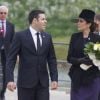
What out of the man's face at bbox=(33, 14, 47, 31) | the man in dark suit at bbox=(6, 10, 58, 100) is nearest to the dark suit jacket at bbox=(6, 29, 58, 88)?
the man in dark suit at bbox=(6, 10, 58, 100)

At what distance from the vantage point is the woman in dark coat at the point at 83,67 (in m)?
7.77

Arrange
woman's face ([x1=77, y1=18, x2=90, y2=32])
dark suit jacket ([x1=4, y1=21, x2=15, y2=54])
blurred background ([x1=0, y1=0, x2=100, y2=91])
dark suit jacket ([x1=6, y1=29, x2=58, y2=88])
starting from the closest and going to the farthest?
dark suit jacket ([x1=6, y1=29, x2=58, y2=88]) < woman's face ([x1=77, y1=18, x2=90, y2=32]) < dark suit jacket ([x1=4, y1=21, x2=15, y2=54]) < blurred background ([x1=0, y1=0, x2=100, y2=91])

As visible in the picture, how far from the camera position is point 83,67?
7.69 meters

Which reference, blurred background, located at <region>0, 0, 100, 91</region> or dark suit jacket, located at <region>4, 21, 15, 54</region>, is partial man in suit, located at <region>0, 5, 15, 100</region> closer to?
dark suit jacket, located at <region>4, 21, 15, 54</region>

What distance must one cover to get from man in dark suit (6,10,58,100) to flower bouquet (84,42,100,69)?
0.58m

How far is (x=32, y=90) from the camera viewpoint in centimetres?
768

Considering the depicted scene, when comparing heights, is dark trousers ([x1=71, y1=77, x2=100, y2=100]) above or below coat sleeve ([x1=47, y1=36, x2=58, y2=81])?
below

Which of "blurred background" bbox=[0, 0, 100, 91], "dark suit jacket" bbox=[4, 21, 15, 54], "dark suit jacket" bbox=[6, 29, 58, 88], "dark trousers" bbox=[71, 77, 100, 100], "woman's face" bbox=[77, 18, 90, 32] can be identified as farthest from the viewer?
"blurred background" bbox=[0, 0, 100, 91]

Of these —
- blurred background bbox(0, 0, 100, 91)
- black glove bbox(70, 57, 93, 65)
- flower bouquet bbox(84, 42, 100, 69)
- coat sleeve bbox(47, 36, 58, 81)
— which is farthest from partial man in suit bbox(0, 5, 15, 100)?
blurred background bbox(0, 0, 100, 91)

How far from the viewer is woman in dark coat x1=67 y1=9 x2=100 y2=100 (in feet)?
25.5

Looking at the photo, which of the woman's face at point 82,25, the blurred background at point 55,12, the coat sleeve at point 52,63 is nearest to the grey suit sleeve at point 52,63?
the coat sleeve at point 52,63

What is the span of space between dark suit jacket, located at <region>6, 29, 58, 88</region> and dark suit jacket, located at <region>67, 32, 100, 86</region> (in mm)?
359

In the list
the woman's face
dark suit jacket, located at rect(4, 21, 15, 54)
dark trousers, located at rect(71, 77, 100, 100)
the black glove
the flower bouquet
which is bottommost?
dark trousers, located at rect(71, 77, 100, 100)

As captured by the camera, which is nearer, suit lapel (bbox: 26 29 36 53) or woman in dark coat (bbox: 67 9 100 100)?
suit lapel (bbox: 26 29 36 53)
